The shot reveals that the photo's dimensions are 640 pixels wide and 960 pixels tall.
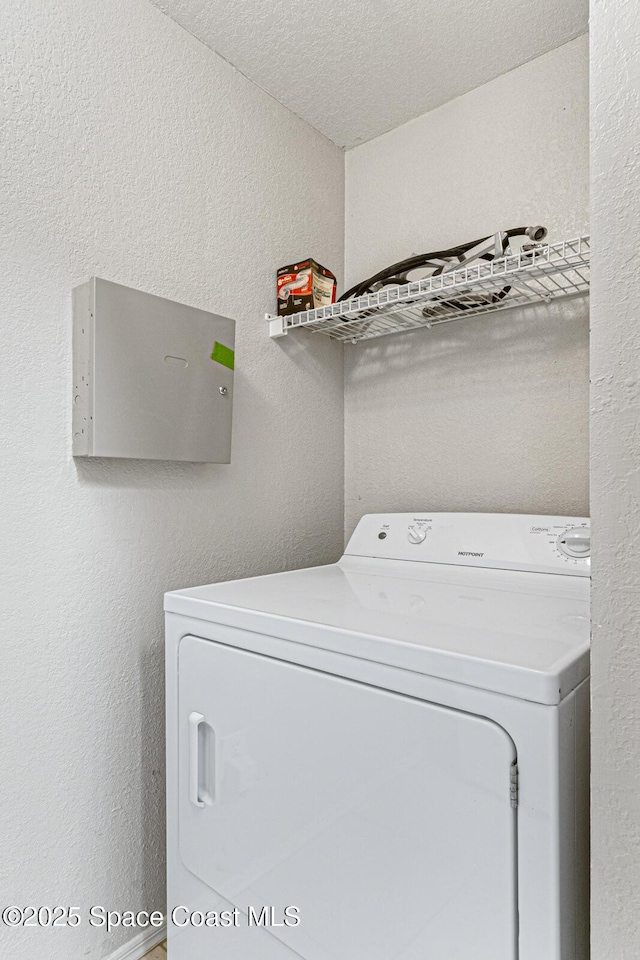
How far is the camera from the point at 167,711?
1240 millimetres

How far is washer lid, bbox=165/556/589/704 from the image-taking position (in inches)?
29.0

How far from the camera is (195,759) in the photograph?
1.14 metres

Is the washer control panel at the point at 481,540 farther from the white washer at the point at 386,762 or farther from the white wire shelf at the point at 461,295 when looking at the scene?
the white wire shelf at the point at 461,295

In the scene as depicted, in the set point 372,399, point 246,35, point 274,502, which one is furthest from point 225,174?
point 274,502

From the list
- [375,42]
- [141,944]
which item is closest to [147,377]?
[375,42]

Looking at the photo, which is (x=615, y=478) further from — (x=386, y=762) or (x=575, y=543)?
(x=575, y=543)

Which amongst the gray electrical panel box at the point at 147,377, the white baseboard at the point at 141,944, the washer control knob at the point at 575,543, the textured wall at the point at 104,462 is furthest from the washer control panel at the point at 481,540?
the white baseboard at the point at 141,944

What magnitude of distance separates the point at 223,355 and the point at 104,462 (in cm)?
40

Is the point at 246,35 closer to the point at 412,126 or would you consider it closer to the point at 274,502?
the point at 412,126

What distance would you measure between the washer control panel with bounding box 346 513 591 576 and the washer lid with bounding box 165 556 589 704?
3 centimetres

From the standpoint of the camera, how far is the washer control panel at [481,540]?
1.27m

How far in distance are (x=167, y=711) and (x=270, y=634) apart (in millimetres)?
408

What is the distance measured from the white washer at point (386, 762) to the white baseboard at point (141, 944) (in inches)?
5.7

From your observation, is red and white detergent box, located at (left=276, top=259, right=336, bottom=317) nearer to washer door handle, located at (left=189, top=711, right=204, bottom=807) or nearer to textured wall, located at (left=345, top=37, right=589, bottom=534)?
textured wall, located at (left=345, top=37, right=589, bottom=534)
